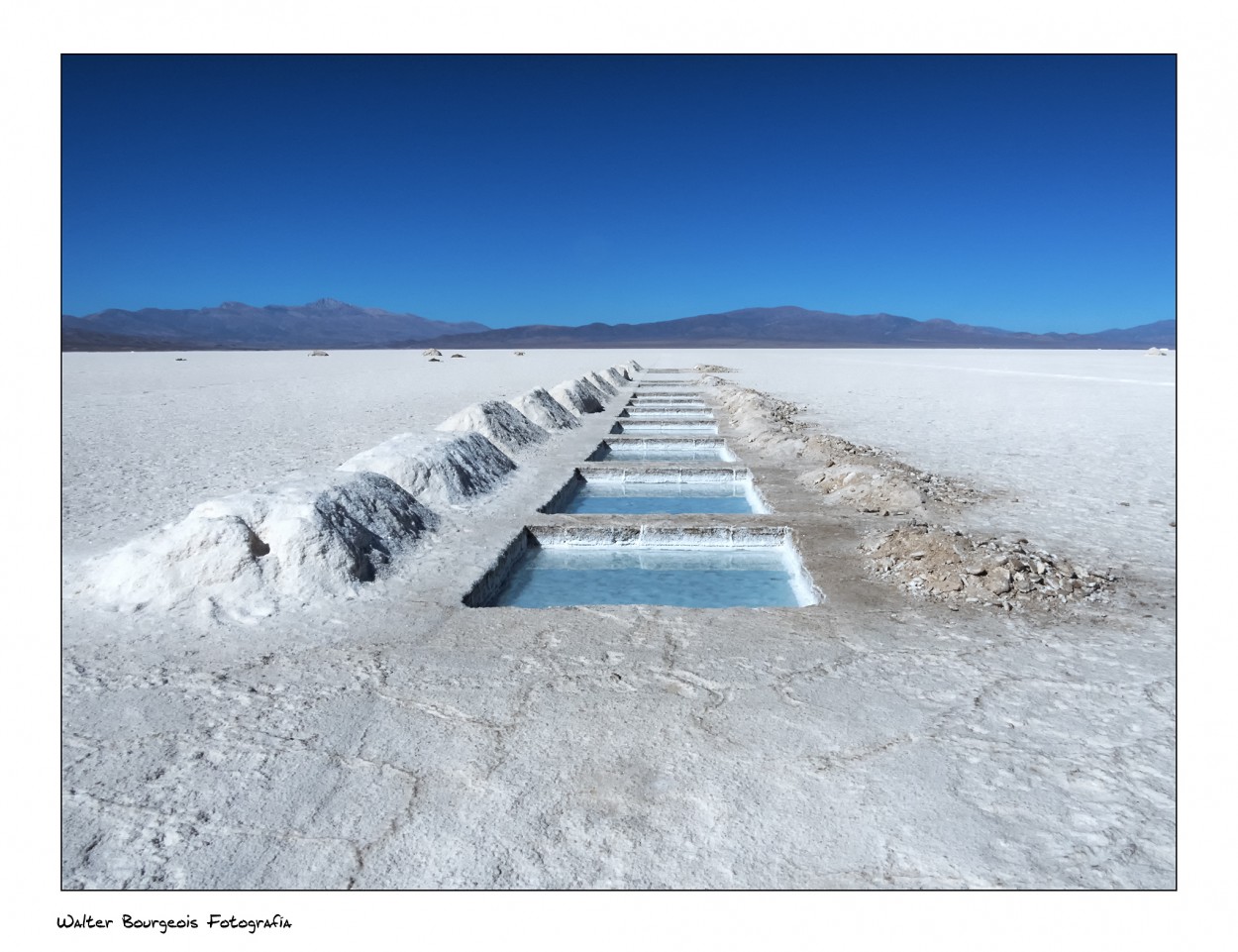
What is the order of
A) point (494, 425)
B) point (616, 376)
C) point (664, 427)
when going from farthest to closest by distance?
point (616, 376) < point (664, 427) < point (494, 425)

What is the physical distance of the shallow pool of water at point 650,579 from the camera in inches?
195

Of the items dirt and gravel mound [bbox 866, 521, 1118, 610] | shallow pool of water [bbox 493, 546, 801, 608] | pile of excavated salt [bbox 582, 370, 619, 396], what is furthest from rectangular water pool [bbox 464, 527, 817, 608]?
pile of excavated salt [bbox 582, 370, 619, 396]

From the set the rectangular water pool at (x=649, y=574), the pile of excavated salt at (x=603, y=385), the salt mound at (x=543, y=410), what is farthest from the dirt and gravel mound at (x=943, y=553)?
the pile of excavated salt at (x=603, y=385)

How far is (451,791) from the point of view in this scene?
246 centimetres

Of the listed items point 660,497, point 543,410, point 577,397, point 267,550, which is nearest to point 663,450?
point 543,410

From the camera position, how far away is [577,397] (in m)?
15.5

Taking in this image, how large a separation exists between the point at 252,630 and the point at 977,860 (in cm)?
309

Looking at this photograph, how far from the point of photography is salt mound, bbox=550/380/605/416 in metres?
15.0

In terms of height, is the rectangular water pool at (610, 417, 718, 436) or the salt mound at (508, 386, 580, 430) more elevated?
the salt mound at (508, 386, 580, 430)

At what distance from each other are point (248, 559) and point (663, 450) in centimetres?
763

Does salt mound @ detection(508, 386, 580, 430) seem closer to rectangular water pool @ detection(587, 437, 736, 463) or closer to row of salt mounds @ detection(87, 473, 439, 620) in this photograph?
rectangular water pool @ detection(587, 437, 736, 463)

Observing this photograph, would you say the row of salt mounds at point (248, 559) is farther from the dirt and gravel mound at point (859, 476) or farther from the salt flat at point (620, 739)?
the dirt and gravel mound at point (859, 476)

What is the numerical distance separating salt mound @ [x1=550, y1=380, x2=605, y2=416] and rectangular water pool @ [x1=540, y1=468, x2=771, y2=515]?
5.99 metres

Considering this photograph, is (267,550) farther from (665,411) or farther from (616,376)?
(616,376)
